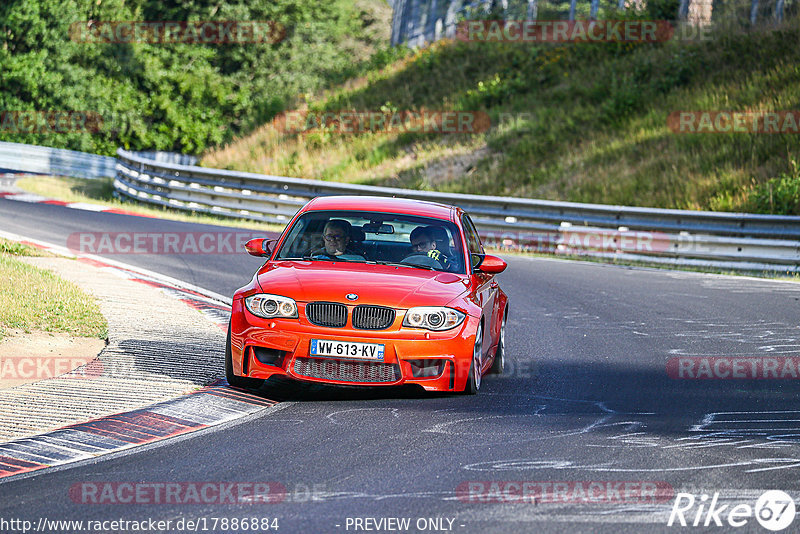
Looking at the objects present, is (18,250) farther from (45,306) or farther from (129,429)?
(129,429)

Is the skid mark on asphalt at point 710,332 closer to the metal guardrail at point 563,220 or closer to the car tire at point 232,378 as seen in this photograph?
the car tire at point 232,378

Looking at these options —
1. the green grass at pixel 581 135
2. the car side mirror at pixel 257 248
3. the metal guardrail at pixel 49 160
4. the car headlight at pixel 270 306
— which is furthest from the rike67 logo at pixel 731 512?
the metal guardrail at pixel 49 160

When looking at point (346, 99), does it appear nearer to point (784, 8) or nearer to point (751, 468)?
point (784, 8)

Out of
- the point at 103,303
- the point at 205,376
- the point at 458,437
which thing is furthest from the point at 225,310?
the point at 458,437

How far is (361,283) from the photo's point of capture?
27.1 feet

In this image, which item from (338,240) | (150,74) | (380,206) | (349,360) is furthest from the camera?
(150,74)

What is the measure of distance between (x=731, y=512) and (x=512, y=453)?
1537 millimetres

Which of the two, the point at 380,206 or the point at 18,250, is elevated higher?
the point at 380,206

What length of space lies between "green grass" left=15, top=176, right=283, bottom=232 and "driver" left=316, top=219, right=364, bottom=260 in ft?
45.0

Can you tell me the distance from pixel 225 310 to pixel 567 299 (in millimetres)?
4939

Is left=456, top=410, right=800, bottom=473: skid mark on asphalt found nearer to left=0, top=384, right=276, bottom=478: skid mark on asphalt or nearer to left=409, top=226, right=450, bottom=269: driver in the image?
left=0, top=384, right=276, bottom=478: skid mark on asphalt

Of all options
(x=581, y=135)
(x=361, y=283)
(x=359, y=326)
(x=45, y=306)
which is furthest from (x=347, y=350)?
(x=581, y=135)

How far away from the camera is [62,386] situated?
8.09 meters

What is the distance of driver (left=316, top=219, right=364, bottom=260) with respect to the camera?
9094 millimetres
